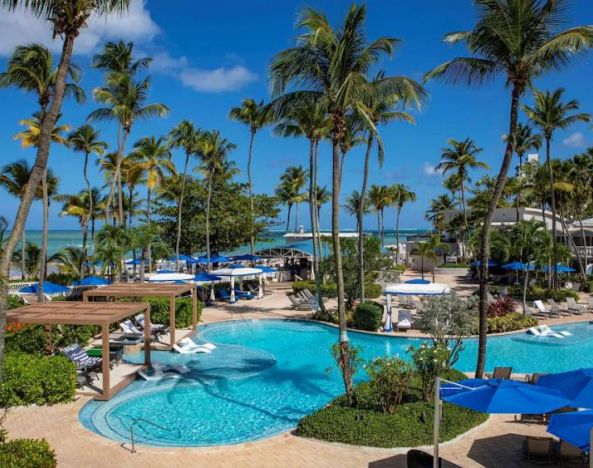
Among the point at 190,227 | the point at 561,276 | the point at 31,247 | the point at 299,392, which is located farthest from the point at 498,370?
the point at 31,247

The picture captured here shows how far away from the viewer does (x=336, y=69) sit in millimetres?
11977

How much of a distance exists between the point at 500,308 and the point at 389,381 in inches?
557

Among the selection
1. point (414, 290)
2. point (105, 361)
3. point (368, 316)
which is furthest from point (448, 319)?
point (105, 361)

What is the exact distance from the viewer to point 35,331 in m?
16.9

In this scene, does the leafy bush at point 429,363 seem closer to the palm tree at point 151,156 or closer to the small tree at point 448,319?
the small tree at point 448,319

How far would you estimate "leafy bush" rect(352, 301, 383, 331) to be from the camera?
2239cm

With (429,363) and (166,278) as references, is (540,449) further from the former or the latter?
(166,278)

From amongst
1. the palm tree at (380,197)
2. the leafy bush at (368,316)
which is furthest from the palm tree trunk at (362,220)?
the palm tree at (380,197)

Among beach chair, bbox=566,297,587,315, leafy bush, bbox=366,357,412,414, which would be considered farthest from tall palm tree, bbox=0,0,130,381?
beach chair, bbox=566,297,587,315

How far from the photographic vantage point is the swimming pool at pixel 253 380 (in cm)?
1241

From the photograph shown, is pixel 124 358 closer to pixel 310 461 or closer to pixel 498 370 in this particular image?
pixel 310 461

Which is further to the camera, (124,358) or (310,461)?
(124,358)

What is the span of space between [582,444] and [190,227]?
1454 inches

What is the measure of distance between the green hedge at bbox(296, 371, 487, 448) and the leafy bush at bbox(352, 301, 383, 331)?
1011 centimetres
